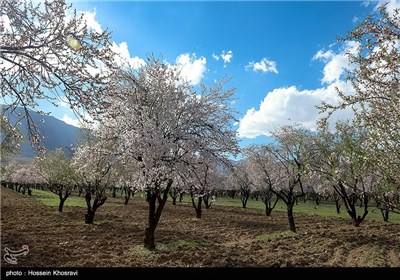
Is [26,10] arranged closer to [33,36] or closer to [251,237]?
[33,36]

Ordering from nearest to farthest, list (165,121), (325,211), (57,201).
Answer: (165,121) → (57,201) → (325,211)

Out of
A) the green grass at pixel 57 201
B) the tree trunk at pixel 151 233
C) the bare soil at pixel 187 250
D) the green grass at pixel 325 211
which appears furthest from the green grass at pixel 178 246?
the green grass at pixel 57 201

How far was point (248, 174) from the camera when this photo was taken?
56094mm

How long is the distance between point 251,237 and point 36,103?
59.6 feet

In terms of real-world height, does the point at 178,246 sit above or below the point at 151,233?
below

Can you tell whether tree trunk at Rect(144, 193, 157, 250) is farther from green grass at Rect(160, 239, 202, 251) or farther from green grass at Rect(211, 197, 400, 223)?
green grass at Rect(211, 197, 400, 223)

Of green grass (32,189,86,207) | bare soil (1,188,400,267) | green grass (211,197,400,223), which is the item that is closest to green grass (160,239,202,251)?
bare soil (1,188,400,267)

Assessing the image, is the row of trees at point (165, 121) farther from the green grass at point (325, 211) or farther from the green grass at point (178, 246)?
the green grass at point (325, 211)

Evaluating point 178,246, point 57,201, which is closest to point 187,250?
point 178,246

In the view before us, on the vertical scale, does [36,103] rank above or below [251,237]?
above

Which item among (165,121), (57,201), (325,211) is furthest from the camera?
(325,211)

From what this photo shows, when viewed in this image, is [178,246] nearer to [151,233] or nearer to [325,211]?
[151,233]
